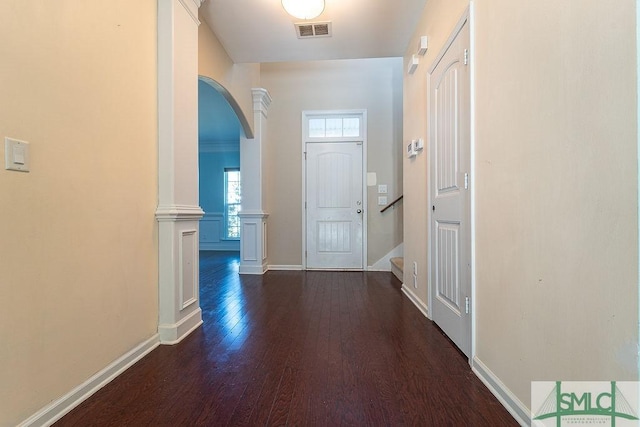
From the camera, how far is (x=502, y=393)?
1.26m

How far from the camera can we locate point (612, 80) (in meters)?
0.75

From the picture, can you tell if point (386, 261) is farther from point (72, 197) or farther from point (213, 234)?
point (213, 234)

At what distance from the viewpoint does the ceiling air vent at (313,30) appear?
2627 mm

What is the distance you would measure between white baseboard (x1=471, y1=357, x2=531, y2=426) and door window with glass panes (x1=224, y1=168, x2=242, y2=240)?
663 centimetres

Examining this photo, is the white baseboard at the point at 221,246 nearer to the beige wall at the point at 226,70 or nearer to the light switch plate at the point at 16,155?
the beige wall at the point at 226,70

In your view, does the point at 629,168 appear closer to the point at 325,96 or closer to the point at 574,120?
the point at 574,120

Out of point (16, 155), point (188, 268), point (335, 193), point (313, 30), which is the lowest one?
point (188, 268)

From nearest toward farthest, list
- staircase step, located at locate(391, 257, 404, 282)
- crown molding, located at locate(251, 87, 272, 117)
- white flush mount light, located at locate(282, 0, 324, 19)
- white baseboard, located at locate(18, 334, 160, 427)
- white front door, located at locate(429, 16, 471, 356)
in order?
white baseboard, located at locate(18, 334, 160, 427), white front door, located at locate(429, 16, 471, 356), white flush mount light, located at locate(282, 0, 324, 19), staircase step, located at locate(391, 257, 404, 282), crown molding, located at locate(251, 87, 272, 117)

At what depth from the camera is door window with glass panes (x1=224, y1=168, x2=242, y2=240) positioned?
24.5 feet

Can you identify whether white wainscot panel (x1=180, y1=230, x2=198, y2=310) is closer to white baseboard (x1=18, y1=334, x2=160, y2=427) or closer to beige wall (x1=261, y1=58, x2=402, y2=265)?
white baseboard (x1=18, y1=334, x2=160, y2=427)

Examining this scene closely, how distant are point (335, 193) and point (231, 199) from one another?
3.90 metres

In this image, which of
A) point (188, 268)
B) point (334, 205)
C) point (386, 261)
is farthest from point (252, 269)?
point (188, 268)

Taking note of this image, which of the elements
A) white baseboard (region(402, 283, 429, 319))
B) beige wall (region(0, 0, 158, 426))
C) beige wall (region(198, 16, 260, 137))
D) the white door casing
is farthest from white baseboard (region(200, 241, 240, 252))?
beige wall (region(0, 0, 158, 426))
